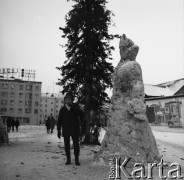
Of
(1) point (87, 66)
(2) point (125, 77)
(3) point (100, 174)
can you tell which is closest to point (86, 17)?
(1) point (87, 66)

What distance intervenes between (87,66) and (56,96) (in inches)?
3557

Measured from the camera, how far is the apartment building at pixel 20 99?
227 feet

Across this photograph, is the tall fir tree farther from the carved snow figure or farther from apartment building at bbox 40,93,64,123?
apartment building at bbox 40,93,64,123

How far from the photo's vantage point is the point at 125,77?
577 centimetres

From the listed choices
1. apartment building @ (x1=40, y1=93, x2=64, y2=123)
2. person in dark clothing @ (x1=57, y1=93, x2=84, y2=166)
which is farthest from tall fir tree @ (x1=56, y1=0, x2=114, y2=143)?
apartment building @ (x1=40, y1=93, x2=64, y2=123)

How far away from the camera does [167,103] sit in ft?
114

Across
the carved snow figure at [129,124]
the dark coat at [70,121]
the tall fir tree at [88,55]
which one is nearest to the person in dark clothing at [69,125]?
the dark coat at [70,121]

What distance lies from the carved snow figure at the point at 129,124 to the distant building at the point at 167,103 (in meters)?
27.6

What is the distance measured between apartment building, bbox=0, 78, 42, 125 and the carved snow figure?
223 ft

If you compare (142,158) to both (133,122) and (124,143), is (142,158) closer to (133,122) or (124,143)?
(124,143)

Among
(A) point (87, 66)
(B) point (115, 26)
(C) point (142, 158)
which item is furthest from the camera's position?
(B) point (115, 26)

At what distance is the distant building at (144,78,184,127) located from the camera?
3269cm

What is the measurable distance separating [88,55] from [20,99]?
62.4m

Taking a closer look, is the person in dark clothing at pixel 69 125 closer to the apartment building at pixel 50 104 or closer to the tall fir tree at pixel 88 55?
the tall fir tree at pixel 88 55
